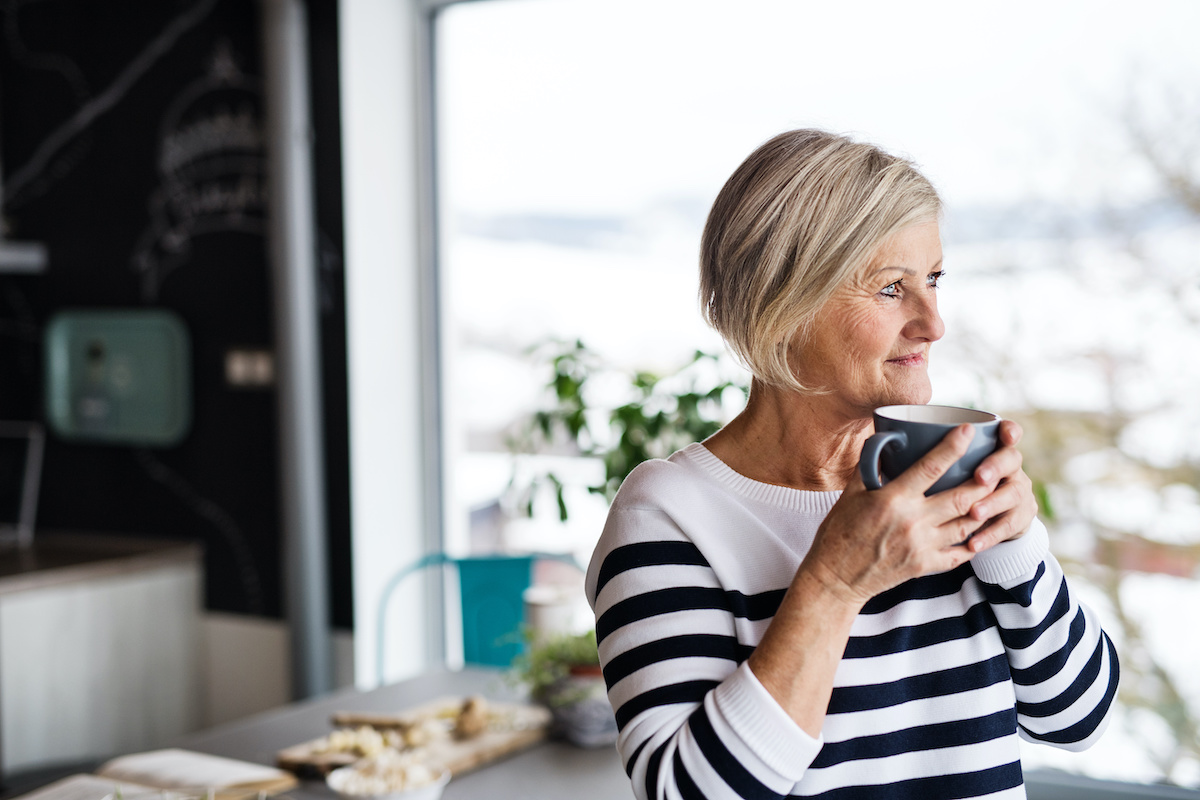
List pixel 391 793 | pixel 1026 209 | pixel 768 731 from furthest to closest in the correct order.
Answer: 1. pixel 1026 209
2. pixel 391 793
3. pixel 768 731

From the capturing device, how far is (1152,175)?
241cm

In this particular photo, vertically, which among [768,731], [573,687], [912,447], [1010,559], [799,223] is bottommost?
[573,687]

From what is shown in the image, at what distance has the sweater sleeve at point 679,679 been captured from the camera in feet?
2.60

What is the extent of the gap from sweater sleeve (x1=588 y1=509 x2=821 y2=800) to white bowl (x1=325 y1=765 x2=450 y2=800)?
69 cm

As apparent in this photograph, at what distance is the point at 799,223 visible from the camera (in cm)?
92

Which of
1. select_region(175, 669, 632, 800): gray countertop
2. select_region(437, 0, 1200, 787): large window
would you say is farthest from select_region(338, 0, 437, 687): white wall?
select_region(175, 669, 632, 800): gray countertop

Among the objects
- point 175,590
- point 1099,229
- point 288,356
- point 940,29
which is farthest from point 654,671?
point 175,590

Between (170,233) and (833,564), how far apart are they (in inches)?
128

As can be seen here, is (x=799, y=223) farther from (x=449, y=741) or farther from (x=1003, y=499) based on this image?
(x=449, y=741)

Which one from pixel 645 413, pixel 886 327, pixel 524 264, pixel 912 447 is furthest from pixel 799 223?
pixel 524 264

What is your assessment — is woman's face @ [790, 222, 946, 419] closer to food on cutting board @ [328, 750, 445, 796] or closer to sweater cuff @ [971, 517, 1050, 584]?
sweater cuff @ [971, 517, 1050, 584]

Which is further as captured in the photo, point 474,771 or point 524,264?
point 524,264

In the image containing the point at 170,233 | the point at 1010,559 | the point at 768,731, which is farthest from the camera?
the point at 170,233

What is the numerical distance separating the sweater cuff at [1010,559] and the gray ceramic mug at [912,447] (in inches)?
4.3
